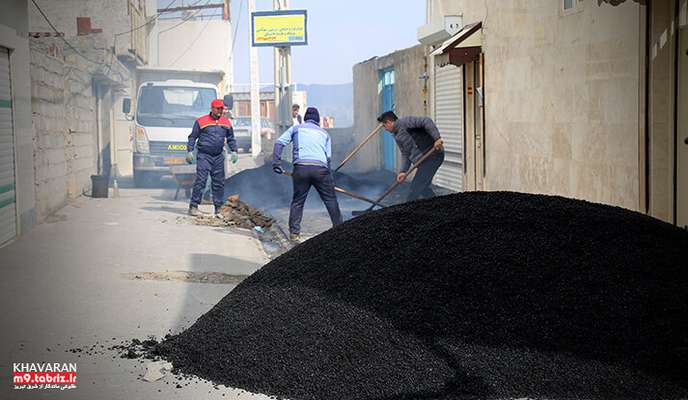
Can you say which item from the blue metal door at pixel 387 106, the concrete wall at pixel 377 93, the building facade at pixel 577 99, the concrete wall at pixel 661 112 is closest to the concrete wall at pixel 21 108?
the building facade at pixel 577 99

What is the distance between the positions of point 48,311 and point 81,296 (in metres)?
0.71

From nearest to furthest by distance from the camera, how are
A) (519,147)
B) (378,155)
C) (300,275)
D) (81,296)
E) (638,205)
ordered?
(300,275) → (81,296) → (638,205) → (519,147) → (378,155)

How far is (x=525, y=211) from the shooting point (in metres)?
6.31

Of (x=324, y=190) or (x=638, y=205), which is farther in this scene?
(x=324, y=190)

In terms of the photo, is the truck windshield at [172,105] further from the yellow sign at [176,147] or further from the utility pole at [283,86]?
the utility pole at [283,86]

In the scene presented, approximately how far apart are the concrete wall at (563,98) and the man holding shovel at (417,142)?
1.20 meters

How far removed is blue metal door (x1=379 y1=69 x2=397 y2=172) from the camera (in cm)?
2375

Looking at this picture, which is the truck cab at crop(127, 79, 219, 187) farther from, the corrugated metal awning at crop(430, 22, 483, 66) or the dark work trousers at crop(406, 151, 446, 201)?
the dark work trousers at crop(406, 151, 446, 201)

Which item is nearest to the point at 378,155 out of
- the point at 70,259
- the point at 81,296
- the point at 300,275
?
the point at 70,259

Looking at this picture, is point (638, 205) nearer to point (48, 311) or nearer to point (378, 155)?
point (48, 311)

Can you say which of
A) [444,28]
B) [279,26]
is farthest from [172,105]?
[279,26]

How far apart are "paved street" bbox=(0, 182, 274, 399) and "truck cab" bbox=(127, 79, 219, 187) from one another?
6.35m

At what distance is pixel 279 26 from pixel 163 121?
8.58 meters

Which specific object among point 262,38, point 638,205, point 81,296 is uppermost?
point 262,38
